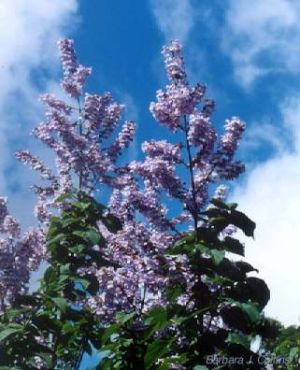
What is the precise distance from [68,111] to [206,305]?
6188 mm

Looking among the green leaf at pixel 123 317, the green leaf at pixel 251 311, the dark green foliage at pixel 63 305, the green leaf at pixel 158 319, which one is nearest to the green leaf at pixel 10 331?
the dark green foliage at pixel 63 305

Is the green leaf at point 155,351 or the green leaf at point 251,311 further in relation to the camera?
the green leaf at point 251,311

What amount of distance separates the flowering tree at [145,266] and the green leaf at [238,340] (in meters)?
0.01

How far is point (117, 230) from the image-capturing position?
7.45 metres

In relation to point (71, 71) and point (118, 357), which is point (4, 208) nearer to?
point (71, 71)

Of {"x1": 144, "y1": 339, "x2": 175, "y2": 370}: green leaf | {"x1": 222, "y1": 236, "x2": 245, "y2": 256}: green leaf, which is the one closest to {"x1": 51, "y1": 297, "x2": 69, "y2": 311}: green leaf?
{"x1": 144, "y1": 339, "x2": 175, "y2": 370}: green leaf

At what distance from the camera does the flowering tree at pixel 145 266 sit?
5738mm

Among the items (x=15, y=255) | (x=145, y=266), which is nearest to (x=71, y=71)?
(x=15, y=255)

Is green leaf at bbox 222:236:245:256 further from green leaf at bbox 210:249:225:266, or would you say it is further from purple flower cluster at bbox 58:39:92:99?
purple flower cluster at bbox 58:39:92:99

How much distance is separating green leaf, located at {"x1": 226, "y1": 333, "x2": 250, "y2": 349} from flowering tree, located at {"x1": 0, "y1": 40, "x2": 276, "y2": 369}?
0.03ft

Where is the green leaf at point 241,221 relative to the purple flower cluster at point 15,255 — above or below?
below

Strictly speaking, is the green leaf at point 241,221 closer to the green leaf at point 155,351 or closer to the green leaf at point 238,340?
the green leaf at point 238,340

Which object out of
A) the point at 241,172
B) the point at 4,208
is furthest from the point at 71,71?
the point at 241,172

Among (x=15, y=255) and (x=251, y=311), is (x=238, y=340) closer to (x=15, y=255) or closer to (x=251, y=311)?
(x=251, y=311)
